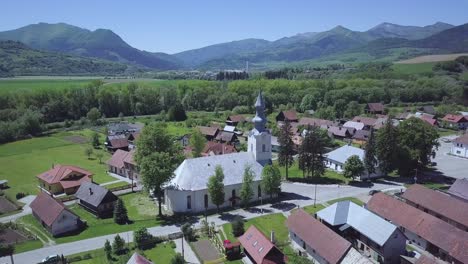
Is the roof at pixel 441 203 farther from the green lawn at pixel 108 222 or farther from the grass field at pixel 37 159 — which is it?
the grass field at pixel 37 159

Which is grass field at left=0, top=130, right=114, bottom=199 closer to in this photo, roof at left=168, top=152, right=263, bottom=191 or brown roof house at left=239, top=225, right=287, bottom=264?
roof at left=168, top=152, right=263, bottom=191

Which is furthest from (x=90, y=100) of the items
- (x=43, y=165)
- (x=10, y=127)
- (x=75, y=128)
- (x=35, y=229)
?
(x=35, y=229)

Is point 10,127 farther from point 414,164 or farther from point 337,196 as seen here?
point 414,164

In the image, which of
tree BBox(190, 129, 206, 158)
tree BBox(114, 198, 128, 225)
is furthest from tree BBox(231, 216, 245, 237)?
tree BBox(190, 129, 206, 158)

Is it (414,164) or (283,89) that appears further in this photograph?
(283,89)

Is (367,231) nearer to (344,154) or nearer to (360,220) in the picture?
(360,220)

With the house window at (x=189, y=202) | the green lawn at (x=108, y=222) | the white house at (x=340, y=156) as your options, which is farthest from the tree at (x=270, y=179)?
the white house at (x=340, y=156)
